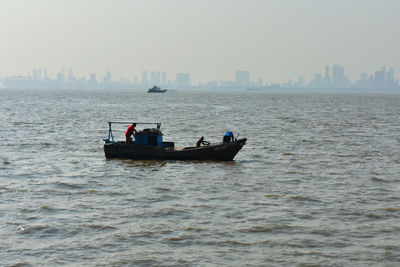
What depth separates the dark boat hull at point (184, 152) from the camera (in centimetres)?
2556

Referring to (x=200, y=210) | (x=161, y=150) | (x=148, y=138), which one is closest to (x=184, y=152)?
(x=161, y=150)

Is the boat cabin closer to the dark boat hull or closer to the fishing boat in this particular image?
the fishing boat

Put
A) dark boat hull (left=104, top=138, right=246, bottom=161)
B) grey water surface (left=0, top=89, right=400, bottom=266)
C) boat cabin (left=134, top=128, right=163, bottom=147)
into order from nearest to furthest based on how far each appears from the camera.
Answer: grey water surface (left=0, top=89, right=400, bottom=266) → dark boat hull (left=104, top=138, right=246, bottom=161) → boat cabin (left=134, top=128, right=163, bottom=147)

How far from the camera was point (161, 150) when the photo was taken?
84.9 ft

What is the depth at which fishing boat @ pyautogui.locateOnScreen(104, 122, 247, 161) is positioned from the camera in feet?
83.9

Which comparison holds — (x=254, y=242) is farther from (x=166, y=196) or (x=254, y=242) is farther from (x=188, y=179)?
(x=188, y=179)

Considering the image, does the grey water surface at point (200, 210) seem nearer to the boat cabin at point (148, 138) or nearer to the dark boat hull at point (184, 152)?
the dark boat hull at point (184, 152)

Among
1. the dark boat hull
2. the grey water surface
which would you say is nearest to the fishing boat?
the dark boat hull

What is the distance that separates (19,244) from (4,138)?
25793mm

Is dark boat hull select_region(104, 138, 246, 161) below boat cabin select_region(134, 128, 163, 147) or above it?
below

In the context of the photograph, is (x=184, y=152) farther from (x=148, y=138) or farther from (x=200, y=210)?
(x=200, y=210)

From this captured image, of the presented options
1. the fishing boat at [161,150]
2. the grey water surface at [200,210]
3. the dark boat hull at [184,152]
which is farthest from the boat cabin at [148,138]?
the grey water surface at [200,210]

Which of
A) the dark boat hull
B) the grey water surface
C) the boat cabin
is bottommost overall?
the grey water surface

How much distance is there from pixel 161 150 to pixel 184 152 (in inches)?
45.7
